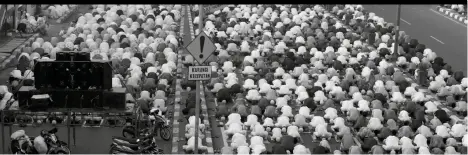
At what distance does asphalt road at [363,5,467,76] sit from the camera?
4888 centimetres

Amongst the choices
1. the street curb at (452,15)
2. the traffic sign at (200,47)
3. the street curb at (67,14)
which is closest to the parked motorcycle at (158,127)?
the traffic sign at (200,47)

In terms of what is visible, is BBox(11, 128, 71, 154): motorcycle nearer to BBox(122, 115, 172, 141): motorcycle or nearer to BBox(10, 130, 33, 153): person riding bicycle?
BBox(10, 130, 33, 153): person riding bicycle

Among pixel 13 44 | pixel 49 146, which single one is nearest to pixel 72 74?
pixel 49 146

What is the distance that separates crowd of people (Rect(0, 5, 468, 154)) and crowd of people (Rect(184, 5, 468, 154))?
55mm

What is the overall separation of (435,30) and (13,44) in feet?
89.7

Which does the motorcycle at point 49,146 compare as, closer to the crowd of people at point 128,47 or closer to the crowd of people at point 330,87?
the crowd of people at point 128,47

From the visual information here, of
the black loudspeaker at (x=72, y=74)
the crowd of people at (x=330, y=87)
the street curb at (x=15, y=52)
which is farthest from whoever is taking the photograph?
the street curb at (x=15, y=52)

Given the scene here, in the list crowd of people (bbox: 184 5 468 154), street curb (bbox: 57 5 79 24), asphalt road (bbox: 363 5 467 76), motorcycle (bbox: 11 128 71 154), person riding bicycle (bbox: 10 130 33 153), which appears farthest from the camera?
street curb (bbox: 57 5 79 24)

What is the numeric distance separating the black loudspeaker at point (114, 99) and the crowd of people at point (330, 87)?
364 centimetres

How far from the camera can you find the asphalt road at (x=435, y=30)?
4888 centimetres

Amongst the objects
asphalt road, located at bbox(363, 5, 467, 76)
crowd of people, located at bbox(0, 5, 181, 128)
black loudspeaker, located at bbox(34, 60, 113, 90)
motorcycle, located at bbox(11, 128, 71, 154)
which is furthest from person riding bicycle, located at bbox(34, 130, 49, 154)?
asphalt road, located at bbox(363, 5, 467, 76)

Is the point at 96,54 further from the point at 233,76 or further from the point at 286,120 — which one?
the point at 286,120

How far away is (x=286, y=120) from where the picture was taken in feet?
96.4
